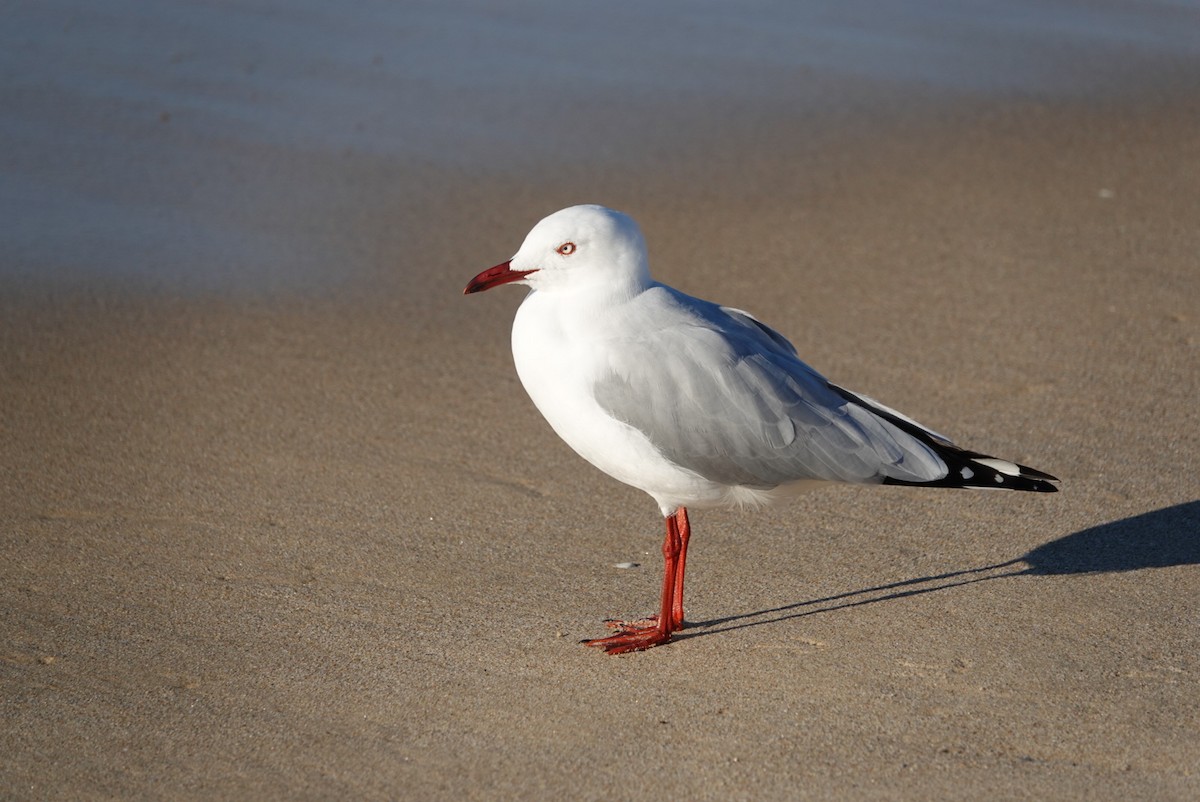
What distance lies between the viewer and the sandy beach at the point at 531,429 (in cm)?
360

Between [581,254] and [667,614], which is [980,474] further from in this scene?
[581,254]

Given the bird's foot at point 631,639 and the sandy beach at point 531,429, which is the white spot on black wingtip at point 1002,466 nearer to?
the sandy beach at point 531,429

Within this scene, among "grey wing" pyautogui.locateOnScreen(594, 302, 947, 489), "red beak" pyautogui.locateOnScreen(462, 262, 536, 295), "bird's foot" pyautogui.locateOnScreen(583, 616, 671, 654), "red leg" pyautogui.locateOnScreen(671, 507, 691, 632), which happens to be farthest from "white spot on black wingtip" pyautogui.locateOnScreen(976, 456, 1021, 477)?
"red beak" pyautogui.locateOnScreen(462, 262, 536, 295)

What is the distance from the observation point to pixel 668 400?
3906 millimetres

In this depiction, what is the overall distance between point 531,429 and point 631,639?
1590mm

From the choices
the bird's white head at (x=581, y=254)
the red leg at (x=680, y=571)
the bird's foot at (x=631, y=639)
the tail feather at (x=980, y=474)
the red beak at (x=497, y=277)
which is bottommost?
the bird's foot at (x=631, y=639)

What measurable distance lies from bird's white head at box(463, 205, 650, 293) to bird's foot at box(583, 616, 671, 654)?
0.99 m

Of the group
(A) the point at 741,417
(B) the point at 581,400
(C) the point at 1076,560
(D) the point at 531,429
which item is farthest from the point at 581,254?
(C) the point at 1076,560

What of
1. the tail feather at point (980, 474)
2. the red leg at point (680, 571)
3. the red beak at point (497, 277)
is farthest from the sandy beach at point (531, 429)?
the red beak at point (497, 277)

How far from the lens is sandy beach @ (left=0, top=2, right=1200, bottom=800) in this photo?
11.8 feet

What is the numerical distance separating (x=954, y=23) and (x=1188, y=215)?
14.2ft

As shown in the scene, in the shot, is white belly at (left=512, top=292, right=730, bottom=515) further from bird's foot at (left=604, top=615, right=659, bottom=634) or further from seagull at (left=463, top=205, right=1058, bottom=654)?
bird's foot at (left=604, top=615, right=659, bottom=634)

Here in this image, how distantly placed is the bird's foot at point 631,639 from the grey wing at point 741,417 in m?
0.49

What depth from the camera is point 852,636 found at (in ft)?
13.4
